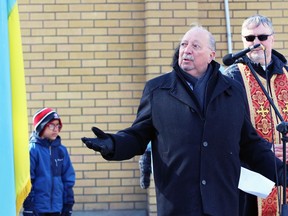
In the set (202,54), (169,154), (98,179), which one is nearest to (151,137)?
(169,154)

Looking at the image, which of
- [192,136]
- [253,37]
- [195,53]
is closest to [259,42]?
[253,37]

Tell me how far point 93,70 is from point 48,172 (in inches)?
56.4

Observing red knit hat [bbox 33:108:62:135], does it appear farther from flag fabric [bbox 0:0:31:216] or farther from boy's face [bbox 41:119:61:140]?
flag fabric [bbox 0:0:31:216]

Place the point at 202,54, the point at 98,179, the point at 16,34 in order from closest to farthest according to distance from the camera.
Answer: the point at 16,34 → the point at 202,54 → the point at 98,179

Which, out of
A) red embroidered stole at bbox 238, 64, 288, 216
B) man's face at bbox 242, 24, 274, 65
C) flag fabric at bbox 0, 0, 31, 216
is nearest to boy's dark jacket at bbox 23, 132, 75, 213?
red embroidered stole at bbox 238, 64, 288, 216

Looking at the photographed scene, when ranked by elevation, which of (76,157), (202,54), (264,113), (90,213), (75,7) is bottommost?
(90,213)

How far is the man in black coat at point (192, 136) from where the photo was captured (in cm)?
488

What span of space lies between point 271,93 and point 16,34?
1996 mm

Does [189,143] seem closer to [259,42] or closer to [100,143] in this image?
[100,143]

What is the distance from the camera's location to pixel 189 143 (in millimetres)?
4891

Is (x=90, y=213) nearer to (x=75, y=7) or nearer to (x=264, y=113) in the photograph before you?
(x=75, y=7)

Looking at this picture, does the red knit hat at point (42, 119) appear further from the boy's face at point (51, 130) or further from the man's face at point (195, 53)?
the man's face at point (195, 53)

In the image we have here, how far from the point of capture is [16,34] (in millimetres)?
4625

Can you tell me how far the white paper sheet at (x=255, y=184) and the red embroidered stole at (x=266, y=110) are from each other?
Result: 52 centimetres
